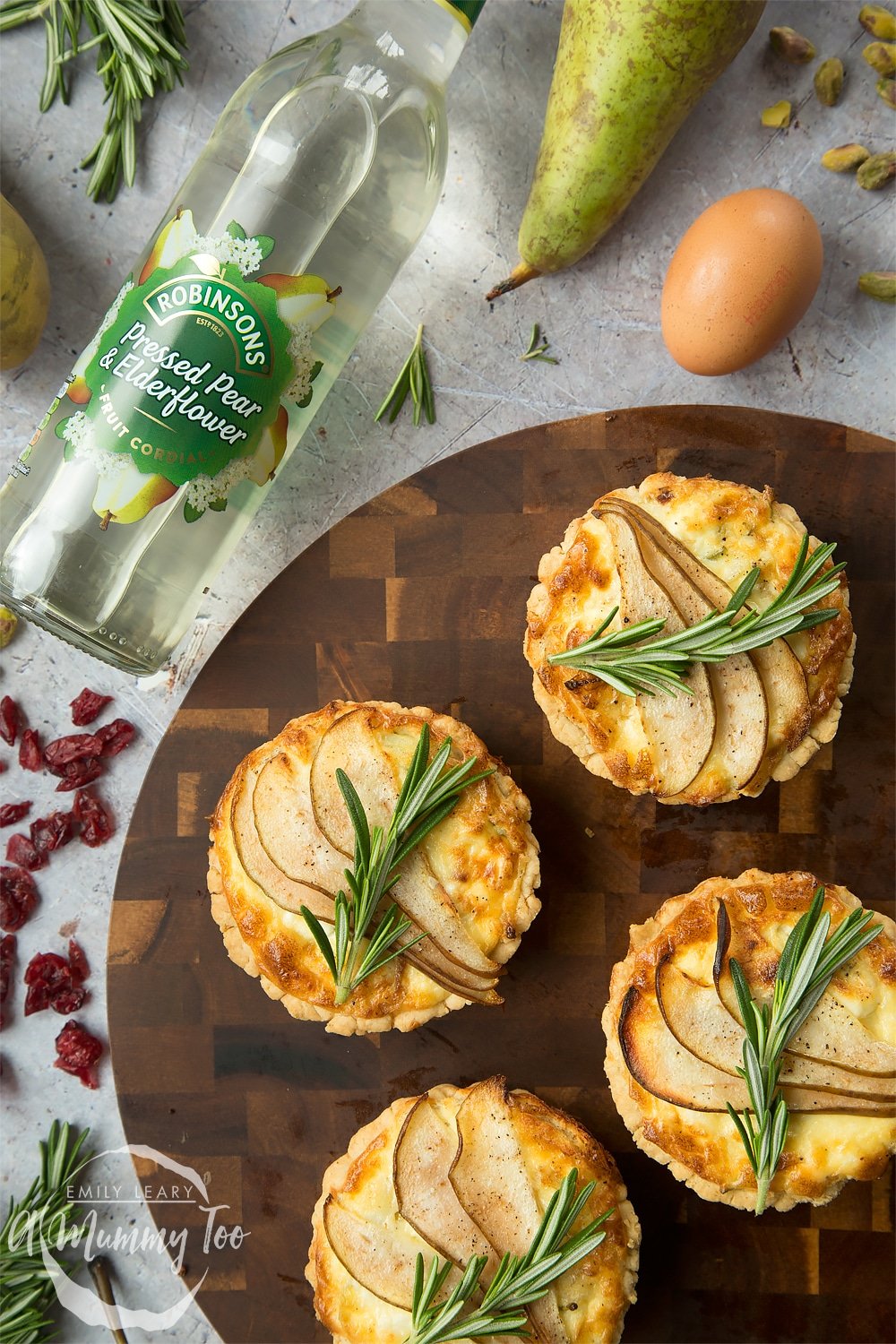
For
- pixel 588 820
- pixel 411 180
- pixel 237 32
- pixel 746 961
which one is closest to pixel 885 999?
pixel 746 961

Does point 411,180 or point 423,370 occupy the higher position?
point 411,180

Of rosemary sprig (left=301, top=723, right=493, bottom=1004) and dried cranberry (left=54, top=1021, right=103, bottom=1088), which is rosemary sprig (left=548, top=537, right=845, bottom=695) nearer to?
rosemary sprig (left=301, top=723, right=493, bottom=1004)

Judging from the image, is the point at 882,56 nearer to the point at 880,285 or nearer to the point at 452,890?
the point at 880,285

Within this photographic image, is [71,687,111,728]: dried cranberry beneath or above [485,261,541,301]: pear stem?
beneath

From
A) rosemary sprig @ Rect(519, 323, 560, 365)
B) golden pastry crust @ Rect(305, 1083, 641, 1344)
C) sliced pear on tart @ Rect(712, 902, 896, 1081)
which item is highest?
rosemary sprig @ Rect(519, 323, 560, 365)

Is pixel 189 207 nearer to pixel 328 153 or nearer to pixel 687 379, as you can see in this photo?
pixel 328 153

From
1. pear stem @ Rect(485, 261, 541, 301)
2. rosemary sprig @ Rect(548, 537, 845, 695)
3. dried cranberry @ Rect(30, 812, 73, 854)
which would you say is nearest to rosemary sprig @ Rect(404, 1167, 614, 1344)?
rosemary sprig @ Rect(548, 537, 845, 695)
